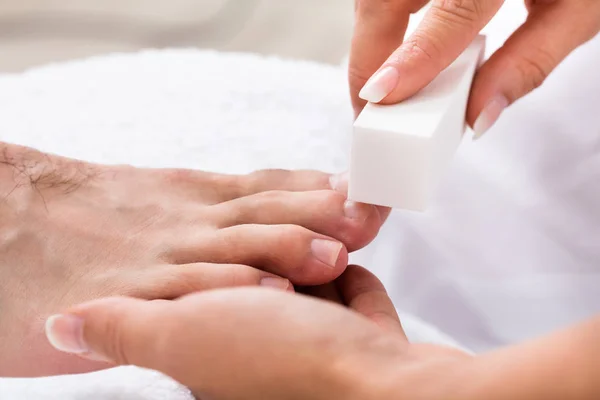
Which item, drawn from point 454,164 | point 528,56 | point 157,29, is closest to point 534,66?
point 528,56

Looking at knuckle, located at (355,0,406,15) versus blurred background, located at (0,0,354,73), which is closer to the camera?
knuckle, located at (355,0,406,15)

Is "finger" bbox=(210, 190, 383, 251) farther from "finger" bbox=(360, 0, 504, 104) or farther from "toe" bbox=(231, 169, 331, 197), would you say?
"finger" bbox=(360, 0, 504, 104)

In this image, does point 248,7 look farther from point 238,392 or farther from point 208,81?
point 238,392

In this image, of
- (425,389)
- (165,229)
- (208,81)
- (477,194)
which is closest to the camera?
(425,389)

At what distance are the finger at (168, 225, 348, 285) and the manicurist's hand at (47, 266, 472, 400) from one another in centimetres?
22

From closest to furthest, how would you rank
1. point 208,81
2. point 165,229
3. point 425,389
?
point 425,389, point 165,229, point 208,81

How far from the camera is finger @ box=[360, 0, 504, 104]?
0.75 metres

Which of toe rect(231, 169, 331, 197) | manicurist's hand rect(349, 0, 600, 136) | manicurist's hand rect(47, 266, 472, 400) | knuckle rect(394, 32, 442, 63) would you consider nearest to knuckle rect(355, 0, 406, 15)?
manicurist's hand rect(349, 0, 600, 136)

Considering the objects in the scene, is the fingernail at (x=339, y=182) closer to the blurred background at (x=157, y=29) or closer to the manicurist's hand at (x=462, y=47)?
the manicurist's hand at (x=462, y=47)

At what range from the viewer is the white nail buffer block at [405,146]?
69cm

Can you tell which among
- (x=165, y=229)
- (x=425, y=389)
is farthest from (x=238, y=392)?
(x=165, y=229)

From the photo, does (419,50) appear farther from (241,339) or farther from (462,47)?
(241,339)

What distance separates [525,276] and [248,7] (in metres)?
1.54

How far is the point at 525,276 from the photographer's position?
99 cm
